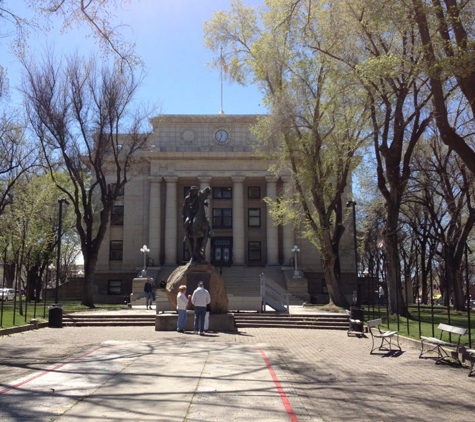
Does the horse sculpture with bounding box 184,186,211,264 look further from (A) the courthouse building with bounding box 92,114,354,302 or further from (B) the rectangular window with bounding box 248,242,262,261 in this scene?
(B) the rectangular window with bounding box 248,242,262,261

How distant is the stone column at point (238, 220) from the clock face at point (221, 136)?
14.5ft

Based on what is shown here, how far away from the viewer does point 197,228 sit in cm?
2077

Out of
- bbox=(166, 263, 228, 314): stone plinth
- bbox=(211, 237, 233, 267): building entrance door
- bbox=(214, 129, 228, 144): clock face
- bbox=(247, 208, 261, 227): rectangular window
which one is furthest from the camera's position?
bbox=(247, 208, 261, 227): rectangular window

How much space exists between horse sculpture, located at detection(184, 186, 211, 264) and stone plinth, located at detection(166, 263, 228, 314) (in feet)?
2.49

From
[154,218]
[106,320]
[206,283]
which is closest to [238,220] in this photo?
[154,218]

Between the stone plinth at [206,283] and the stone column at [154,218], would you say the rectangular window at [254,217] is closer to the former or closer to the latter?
the stone column at [154,218]

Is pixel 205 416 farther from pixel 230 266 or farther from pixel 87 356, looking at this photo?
pixel 230 266

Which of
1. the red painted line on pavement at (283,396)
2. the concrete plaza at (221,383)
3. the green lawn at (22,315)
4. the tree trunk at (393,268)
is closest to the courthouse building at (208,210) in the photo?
the green lawn at (22,315)

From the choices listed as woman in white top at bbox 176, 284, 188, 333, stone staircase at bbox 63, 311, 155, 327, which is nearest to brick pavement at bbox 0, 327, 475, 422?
woman in white top at bbox 176, 284, 188, 333

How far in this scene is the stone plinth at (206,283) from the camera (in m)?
19.6

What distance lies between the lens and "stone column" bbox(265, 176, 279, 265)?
47500mm

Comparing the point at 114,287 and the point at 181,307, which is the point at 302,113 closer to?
the point at 181,307

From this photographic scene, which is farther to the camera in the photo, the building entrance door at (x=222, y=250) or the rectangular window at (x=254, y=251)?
the rectangular window at (x=254, y=251)

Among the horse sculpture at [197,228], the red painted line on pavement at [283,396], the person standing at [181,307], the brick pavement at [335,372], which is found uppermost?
the horse sculpture at [197,228]
